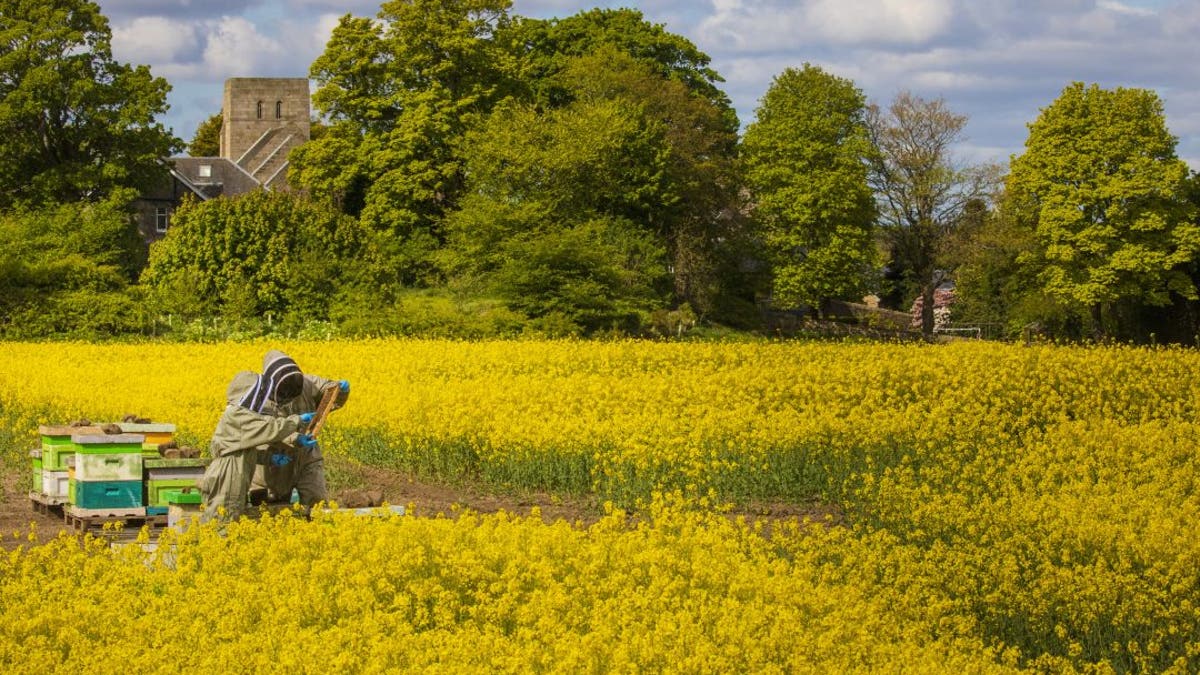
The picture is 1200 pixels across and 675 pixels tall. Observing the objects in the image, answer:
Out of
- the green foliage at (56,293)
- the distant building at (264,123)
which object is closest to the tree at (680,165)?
the green foliage at (56,293)

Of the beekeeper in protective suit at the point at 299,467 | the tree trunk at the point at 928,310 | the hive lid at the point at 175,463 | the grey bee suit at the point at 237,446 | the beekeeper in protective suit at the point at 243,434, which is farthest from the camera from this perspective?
the tree trunk at the point at 928,310

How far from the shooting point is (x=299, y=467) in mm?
14078

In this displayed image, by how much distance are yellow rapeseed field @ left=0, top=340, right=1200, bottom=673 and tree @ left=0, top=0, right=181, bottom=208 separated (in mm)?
40306

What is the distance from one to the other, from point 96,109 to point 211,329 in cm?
2443

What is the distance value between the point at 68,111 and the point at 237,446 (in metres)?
54.0

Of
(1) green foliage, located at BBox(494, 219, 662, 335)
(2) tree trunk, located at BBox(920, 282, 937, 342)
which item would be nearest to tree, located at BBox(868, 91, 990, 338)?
(2) tree trunk, located at BBox(920, 282, 937, 342)

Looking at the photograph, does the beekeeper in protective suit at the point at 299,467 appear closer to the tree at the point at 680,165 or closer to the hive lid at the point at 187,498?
the hive lid at the point at 187,498

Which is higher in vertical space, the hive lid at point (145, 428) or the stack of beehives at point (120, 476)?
the hive lid at point (145, 428)

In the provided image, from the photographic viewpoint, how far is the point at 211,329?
41.9 m

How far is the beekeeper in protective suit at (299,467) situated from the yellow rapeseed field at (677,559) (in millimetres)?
1298

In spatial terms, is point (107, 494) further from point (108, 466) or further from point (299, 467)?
point (299, 467)

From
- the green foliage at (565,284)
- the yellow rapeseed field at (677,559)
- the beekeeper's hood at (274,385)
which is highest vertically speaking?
the green foliage at (565,284)

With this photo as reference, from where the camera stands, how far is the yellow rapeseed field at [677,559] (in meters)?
9.44

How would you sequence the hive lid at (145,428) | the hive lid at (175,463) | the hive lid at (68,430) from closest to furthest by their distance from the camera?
the hive lid at (175,463) → the hive lid at (68,430) → the hive lid at (145,428)
